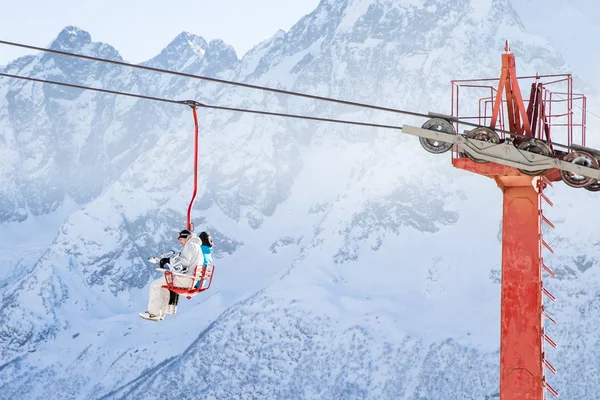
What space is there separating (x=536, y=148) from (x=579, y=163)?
573mm

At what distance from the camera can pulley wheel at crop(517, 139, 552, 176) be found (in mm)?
13742

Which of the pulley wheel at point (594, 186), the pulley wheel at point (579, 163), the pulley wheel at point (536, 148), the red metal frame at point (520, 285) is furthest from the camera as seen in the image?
the red metal frame at point (520, 285)

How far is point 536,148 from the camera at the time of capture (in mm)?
13859

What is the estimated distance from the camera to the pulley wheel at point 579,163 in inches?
533

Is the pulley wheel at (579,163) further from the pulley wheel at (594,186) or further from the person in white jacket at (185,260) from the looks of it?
the person in white jacket at (185,260)

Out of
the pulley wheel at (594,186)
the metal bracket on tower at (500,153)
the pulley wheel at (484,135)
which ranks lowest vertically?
the pulley wheel at (594,186)

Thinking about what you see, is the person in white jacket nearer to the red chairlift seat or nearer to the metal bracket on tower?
the red chairlift seat

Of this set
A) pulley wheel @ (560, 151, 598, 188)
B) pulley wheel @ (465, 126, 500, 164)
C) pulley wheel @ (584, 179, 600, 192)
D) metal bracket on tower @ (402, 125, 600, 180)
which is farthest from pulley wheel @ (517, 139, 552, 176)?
pulley wheel @ (584, 179, 600, 192)

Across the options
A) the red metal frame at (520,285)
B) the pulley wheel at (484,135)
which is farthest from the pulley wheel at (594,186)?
the pulley wheel at (484,135)

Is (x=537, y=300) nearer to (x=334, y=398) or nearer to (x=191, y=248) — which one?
(x=191, y=248)

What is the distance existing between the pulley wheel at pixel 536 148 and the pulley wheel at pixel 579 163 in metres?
0.24

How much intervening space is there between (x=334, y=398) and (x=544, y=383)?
18452 centimetres

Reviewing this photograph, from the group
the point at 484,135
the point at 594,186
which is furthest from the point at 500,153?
the point at 594,186

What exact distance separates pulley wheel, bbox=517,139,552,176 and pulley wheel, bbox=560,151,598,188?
237 mm
